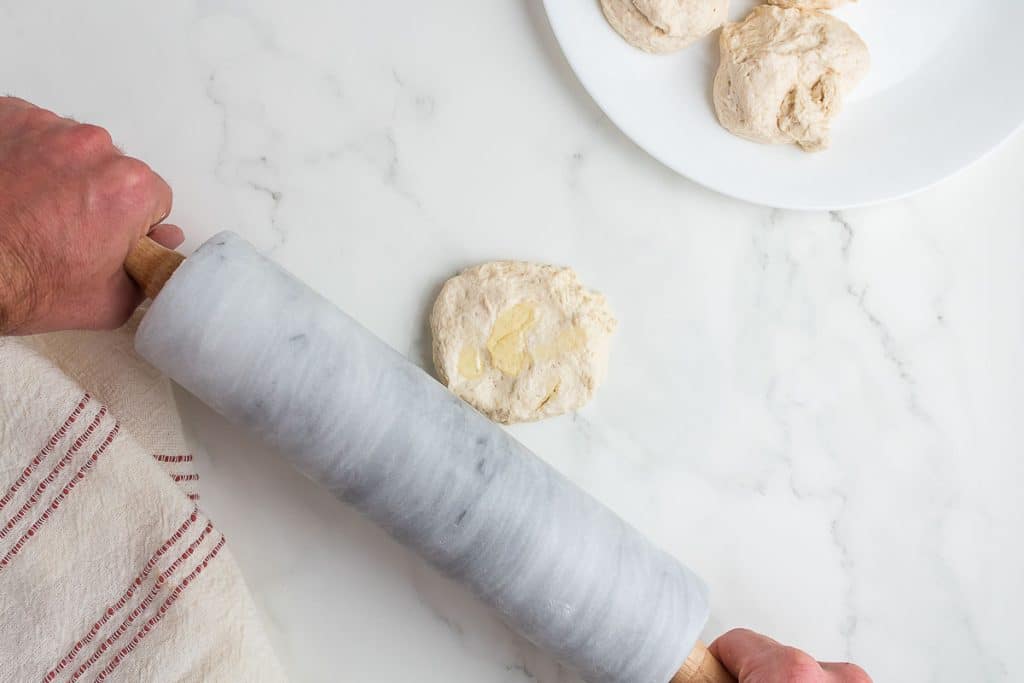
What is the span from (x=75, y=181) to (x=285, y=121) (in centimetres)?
36

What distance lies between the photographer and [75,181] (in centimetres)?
98

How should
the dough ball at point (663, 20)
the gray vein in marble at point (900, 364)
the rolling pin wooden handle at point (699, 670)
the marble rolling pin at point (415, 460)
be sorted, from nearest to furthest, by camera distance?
the marble rolling pin at point (415, 460)
the rolling pin wooden handle at point (699, 670)
the dough ball at point (663, 20)
the gray vein in marble at point (900, 364)

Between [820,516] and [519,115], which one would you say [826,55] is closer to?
[519,115]

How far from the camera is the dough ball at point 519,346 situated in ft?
3.87

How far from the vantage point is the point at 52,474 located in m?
1.09

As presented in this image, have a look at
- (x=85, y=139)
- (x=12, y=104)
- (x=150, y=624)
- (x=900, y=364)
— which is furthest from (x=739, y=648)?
(x=12, y=104)

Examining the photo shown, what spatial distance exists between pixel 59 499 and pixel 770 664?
35.7 inches

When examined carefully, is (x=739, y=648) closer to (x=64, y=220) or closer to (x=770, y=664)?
(x=770, y=664)

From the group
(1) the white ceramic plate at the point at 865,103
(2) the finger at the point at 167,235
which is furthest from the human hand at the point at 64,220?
(1) the white ceramic plate at the point at 865,103

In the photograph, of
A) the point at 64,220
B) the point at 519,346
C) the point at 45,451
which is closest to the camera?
the point at 64,220

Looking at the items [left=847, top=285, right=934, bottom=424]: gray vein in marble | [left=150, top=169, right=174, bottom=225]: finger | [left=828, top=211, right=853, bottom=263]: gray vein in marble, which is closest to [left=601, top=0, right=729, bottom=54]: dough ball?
[left=828, top=211, right=853, bottom=263]: gray vein in marble

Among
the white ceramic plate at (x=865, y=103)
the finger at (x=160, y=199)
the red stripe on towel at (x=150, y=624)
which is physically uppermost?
the white ceramic plate at (x=865, y=103)

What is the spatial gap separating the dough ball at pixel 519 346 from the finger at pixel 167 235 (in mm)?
371

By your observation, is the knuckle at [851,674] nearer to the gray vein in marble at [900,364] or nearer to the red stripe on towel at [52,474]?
the gray vein in marble at [900,364]
